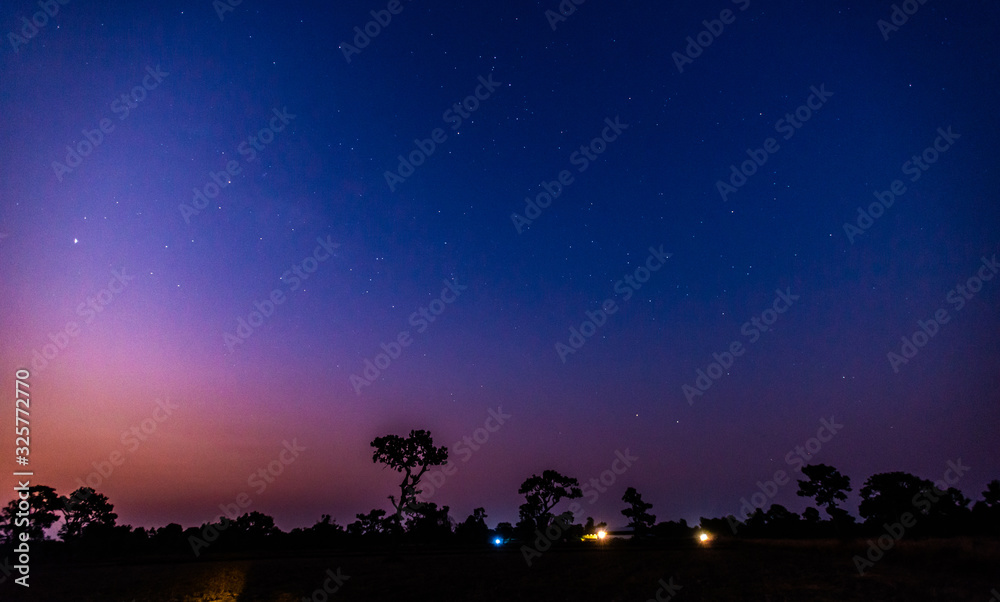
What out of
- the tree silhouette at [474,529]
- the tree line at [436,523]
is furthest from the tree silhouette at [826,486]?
the tree silhouette at [474,529]

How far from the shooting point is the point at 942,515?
6875cm

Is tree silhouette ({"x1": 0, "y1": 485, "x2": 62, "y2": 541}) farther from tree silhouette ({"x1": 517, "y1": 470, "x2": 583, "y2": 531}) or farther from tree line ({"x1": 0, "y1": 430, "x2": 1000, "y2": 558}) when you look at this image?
tree silhouette ({"x1": 517, "y1": 470, "x2": 583, "y2": 531})

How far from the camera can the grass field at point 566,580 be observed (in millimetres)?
21641

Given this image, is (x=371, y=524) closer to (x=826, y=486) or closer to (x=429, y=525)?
(x=429, y=525)

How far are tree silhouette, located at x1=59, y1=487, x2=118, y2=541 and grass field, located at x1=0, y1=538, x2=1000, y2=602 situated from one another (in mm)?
35246

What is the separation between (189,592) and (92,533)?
51.1m

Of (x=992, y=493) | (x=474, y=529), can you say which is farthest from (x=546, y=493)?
(x=992, y=493)

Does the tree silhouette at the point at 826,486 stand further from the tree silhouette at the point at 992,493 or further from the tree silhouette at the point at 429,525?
the tree silhouette at the point at 429,525

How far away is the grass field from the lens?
2164cm

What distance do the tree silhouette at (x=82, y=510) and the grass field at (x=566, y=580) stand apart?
3525cm

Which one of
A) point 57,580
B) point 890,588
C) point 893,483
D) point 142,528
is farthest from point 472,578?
point 893,483

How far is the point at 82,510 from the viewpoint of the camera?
2621 inches

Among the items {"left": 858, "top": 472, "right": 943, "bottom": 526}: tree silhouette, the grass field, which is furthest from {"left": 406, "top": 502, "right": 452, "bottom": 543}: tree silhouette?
{"left": 858, "top": 472, "right": 943, "bottom": 526}: tree silhouette

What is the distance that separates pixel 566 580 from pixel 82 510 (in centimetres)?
7122
